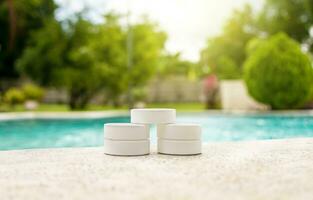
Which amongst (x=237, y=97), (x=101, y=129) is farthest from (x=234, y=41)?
(x=101, y=129)

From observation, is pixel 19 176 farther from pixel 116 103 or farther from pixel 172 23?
pixel 172 23

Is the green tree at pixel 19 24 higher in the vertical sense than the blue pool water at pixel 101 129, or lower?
higher

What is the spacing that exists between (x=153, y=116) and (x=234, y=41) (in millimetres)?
27671

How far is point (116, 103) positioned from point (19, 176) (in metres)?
16.7

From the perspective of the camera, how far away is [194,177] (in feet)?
10.6

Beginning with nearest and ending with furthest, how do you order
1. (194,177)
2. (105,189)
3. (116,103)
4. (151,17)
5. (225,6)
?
1. (105,189)
2. (194,177)
3. (151,17)
4. (116,103)
5. (225,6)

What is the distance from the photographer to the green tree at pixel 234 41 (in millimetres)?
30594

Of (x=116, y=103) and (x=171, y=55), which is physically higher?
(x=171, y=55)

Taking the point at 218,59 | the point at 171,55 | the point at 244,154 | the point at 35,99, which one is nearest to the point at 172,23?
the point at 171,55

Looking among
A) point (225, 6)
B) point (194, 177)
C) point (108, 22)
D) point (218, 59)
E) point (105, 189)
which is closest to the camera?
point (105, 189)

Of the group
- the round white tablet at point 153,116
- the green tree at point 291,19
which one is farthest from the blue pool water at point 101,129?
the green tree at point 291,19

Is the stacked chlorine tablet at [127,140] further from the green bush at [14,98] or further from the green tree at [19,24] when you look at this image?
the green tree at [19,24]

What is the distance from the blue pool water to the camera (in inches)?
341

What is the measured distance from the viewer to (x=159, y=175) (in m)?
3.34
